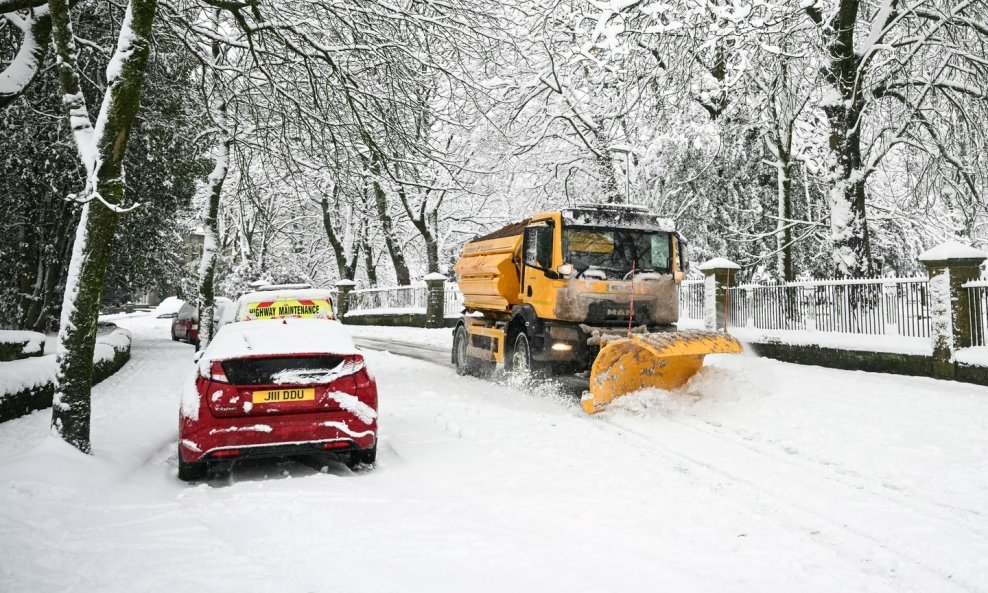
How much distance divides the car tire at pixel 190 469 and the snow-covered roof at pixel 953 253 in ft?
35.2

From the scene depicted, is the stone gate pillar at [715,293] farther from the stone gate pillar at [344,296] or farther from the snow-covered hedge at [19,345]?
the stone gate pillar at [344,296]

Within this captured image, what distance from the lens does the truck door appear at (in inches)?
412

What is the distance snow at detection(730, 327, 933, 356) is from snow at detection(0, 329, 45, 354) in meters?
13.9

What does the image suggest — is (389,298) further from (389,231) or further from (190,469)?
(190,469)

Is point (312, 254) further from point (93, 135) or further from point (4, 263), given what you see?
point (93, 135)

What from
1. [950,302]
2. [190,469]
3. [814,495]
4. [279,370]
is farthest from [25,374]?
[950,302]

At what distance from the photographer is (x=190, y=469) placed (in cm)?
593

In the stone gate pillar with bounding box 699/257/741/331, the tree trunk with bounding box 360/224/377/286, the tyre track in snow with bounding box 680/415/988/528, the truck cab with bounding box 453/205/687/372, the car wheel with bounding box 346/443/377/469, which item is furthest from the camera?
the tree trunk with bounding box 360/224/377/286

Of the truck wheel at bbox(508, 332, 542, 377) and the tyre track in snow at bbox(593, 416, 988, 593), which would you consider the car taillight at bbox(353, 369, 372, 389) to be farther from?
the truck wheel at bbox(508, 332, 542, 377)

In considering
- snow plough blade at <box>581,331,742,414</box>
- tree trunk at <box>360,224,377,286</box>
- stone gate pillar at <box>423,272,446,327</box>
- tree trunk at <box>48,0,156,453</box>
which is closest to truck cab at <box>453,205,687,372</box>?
snow plough blade at <box>581,331,742,414</box>

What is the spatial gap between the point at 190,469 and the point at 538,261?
605cm

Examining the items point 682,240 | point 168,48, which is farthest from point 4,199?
point 682,240

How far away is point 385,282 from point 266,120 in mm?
41693

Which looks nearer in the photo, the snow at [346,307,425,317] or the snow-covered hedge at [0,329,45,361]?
the snow-covered hedge at [0,329,45,361]
